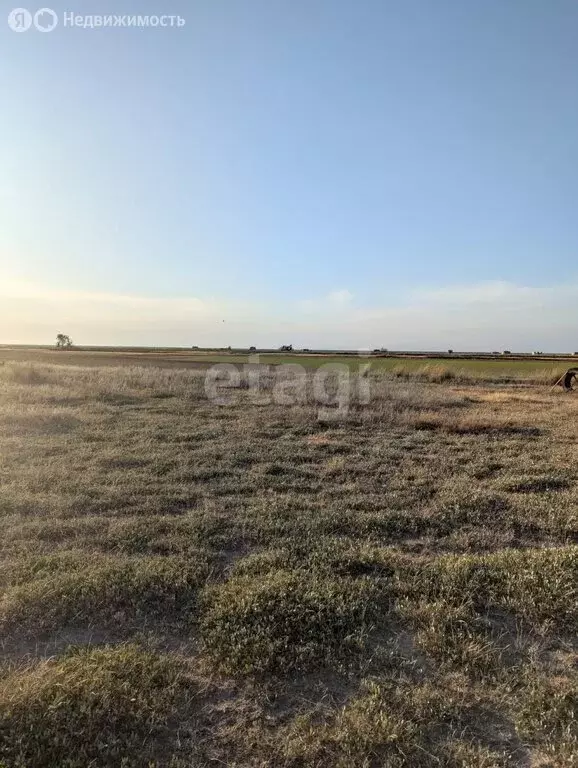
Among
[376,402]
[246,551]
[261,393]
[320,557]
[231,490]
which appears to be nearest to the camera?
[320,557]

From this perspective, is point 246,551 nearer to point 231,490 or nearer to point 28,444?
point 231,490

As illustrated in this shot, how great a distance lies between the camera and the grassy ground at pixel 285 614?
2760 millimetres

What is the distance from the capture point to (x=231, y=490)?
7.77 meters

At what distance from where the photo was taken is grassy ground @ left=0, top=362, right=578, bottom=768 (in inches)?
109

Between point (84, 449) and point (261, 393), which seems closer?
point (84, 449)

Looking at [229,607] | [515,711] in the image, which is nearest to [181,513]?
[229,607]

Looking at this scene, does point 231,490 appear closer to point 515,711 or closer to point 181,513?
point 181,513

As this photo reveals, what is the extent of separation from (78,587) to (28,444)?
698cm

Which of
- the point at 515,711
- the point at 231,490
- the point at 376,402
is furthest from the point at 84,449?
the point at 376,402

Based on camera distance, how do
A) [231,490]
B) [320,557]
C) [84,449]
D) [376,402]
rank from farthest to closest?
[376,402] → [84,449] → [231,490] → [320,557]

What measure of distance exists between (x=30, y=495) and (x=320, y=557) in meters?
4.44

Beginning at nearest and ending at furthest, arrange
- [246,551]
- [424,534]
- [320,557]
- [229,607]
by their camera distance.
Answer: [229,607] → [320,557] → [246,551] → [424,534]

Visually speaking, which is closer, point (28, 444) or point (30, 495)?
point (30, 495)

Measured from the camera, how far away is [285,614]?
3.87m
